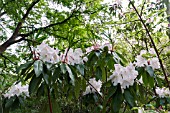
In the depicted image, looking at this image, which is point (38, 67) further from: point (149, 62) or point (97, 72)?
point (149, 62)

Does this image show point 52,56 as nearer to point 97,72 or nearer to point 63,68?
point 63,68

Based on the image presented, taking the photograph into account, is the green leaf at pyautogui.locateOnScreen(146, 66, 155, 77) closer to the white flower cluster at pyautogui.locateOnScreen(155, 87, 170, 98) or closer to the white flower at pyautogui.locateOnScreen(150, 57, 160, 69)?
the white flower at pyautogui.locateOnScreen(150, 57, 160, 69)

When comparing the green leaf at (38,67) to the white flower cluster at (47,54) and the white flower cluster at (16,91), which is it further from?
the white flower cluster at (16,91)

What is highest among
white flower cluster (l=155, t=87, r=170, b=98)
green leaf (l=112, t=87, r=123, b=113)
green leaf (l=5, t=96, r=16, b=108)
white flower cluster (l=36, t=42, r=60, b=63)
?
white flower cluster (l=36, t=42, r=60, b=63)

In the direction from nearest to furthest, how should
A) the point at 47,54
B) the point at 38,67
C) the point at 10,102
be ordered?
1. the point at 38,67
2. the point at 47,54
3. the point at 10,102

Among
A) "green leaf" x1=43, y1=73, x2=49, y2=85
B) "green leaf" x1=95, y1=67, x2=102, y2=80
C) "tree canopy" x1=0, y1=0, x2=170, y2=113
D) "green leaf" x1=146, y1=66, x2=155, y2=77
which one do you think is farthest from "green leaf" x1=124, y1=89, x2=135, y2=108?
"green leaf" x1=43, y1=73, x2=49, y2=85

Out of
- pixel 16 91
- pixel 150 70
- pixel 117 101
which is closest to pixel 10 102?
pixel 16 91

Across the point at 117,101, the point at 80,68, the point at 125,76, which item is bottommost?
the point at 117,101

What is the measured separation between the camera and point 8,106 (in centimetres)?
122

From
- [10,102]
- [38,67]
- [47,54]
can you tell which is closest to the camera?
[38,67]

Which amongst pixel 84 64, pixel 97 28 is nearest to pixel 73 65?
pixel 84 64

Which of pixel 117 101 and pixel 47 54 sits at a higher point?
pixel 47 54

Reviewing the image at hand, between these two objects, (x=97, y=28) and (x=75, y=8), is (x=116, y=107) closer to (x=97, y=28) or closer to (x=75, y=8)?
(x=97, y=28)

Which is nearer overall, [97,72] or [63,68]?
[63,68]
